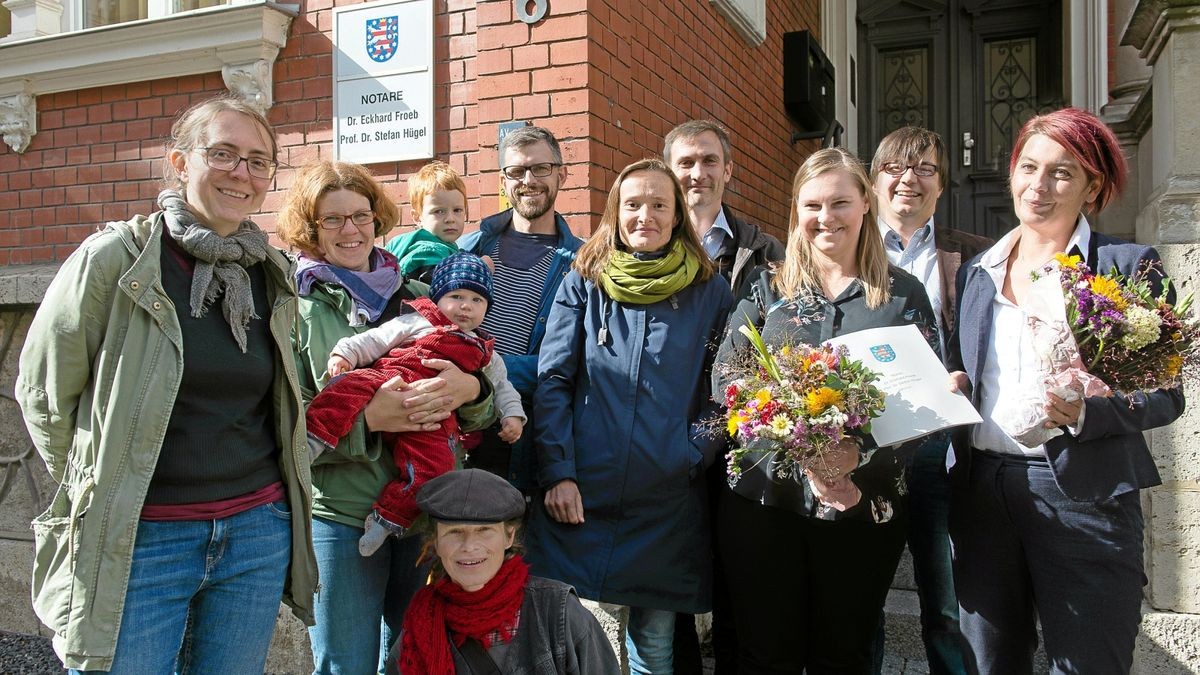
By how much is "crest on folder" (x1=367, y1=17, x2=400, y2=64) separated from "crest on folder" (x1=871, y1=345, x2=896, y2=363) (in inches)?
130

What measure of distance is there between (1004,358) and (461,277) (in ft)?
5.11

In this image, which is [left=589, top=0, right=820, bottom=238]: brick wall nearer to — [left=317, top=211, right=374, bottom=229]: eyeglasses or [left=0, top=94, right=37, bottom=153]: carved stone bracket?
[left=317, top=211, right=374, bottom=229]: eyeglasses

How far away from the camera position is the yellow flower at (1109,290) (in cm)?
220

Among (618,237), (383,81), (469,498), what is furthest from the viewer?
(383,81)

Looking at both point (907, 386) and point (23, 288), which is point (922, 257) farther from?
point (23, 288)

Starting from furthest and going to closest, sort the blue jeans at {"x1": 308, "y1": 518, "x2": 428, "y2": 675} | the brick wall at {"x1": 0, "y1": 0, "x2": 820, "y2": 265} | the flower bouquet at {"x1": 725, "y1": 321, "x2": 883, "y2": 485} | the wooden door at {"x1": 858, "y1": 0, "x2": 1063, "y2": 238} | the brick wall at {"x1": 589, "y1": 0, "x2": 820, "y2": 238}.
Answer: the wooden door at {"x1": 858, "y1": 0, "x2": 1063, "y2": 238} < the brick wall at {"x1": 589, "y1": 0, "x2": 820, "y2": 238} < the brick wall at {"x1": 0, "y1": 0, "x2": 820, "y2": 265} < the blue jeans at {"x1": 308, "y1": 518, "x2": 428, "y2": 675} < the flower bouquet at {"x1": 725, "y1": 321, "x2": 883, "y2": 485}

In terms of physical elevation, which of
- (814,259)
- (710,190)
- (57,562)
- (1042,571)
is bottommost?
(1042,571)

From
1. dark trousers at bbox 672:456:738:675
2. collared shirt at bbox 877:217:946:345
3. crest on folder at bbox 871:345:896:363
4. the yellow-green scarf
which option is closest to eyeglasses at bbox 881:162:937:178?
collared shirt at bbox 877:217:946:345

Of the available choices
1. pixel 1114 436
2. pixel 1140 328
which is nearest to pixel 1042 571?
pixel 1114 436

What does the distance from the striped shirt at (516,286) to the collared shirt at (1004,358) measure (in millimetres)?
1452

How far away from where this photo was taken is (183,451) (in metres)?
2.14

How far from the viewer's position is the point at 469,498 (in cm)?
246

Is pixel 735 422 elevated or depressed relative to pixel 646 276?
depressed

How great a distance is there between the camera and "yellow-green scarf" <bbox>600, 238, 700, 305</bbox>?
110 inches
